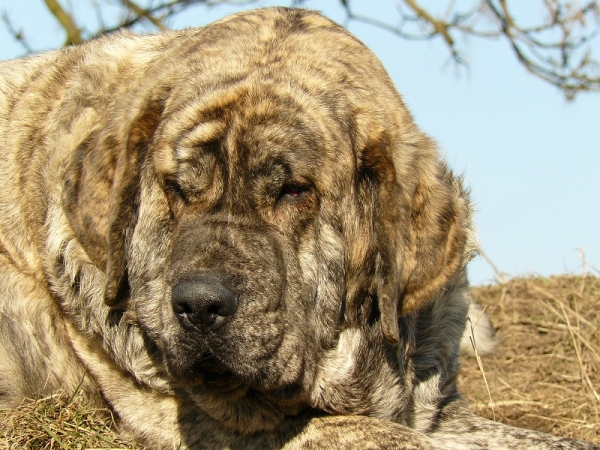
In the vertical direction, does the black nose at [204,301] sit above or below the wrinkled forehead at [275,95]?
below

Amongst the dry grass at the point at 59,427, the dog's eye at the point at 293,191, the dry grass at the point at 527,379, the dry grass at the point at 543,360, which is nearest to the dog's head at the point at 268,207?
the dog's eye at the point at 293,191

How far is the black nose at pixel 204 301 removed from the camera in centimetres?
318

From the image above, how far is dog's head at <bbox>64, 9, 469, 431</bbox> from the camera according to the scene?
3.47 m

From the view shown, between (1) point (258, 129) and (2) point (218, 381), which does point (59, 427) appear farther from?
(1) point (258, 129)

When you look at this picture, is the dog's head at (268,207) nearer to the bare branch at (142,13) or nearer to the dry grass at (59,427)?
the dry grass at (59,427)

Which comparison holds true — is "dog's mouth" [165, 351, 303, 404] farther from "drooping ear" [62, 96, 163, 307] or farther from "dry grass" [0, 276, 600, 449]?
"dry grass" [0, 276, 600, 449]

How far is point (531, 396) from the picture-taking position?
6.15 metres

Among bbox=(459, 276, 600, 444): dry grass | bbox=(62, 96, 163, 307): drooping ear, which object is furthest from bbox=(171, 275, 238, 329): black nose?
bbox=(459, 276, 600, 444): dry grass

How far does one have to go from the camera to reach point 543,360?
6906 millimetres

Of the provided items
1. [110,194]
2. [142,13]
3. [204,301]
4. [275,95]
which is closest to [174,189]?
[110,194]

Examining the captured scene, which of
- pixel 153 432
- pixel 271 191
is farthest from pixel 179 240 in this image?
pixel 153 432

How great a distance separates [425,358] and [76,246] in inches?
70.2

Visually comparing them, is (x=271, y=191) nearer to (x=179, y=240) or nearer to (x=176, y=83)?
(x=179, y=240)

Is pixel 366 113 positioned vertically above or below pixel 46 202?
above
